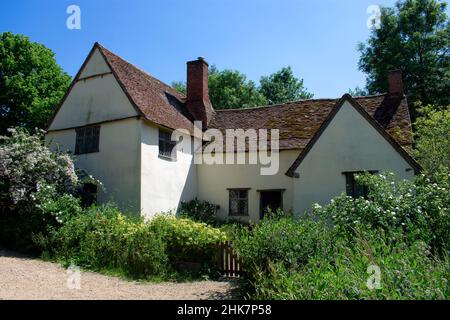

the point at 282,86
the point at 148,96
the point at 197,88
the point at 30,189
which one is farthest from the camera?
the point at 282,86

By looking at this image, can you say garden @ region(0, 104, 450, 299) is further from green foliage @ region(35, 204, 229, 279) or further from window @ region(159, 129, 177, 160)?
window @ region(159, 129, 177, 160)

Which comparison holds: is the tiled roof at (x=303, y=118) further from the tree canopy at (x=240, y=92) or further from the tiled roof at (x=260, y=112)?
the tree canopy at (x=240, y=92)

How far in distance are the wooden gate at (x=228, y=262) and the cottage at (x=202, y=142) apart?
5.36 meters

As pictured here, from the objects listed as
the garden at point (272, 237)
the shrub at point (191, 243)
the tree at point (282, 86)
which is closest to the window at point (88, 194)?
the garden at point (272, 237)

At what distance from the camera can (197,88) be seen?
21.8 metres

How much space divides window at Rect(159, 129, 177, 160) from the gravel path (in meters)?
7.57

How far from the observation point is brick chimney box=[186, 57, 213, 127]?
21547mm

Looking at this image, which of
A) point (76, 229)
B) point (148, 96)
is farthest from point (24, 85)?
point (76, 229)

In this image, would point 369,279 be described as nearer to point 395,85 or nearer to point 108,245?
point 108,245

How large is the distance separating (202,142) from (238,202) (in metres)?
3.83

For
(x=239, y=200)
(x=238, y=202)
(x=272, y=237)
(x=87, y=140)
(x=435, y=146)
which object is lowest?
(x=272, y=237)

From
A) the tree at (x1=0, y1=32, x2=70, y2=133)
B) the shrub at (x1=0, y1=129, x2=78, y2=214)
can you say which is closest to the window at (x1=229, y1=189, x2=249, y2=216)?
the shrub at (x1=0, y1=129, x2=78, y2=214)

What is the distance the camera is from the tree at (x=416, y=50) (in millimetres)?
29422

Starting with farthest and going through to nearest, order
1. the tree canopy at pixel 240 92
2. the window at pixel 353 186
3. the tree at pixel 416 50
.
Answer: the tree canopy at pixel 240 92 → the tree at pixel 416 50 → the window at pixel 353 186
